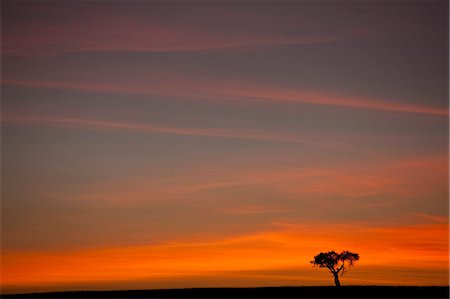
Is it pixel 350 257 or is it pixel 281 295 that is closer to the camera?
pixel 281 295

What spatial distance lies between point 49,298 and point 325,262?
47485 millimetres

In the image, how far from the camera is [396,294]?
298 feet

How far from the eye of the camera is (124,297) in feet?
330

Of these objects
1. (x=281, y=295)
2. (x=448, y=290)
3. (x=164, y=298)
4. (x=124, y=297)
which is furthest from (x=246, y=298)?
(x=448, y=290)

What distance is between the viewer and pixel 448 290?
92250mm

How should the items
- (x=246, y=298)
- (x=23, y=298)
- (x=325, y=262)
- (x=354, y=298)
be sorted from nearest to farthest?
1. (x=354, y=298)
2. (x=246, y=298)
3. (x=23, y=298)
4. (x=325, y=262)

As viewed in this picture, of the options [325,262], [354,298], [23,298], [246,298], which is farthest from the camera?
[325,262]

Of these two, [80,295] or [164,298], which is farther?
[80,295]

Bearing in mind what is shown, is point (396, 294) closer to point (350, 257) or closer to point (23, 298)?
point (350, 257)

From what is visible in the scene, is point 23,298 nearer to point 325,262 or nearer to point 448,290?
point 325,262

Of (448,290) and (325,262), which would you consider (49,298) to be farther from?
(448,290)

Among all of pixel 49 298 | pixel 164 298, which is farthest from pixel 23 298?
pixel 164 298

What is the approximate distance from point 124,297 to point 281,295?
2347cm

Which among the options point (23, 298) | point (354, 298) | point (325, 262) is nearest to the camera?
point (354, 298)
